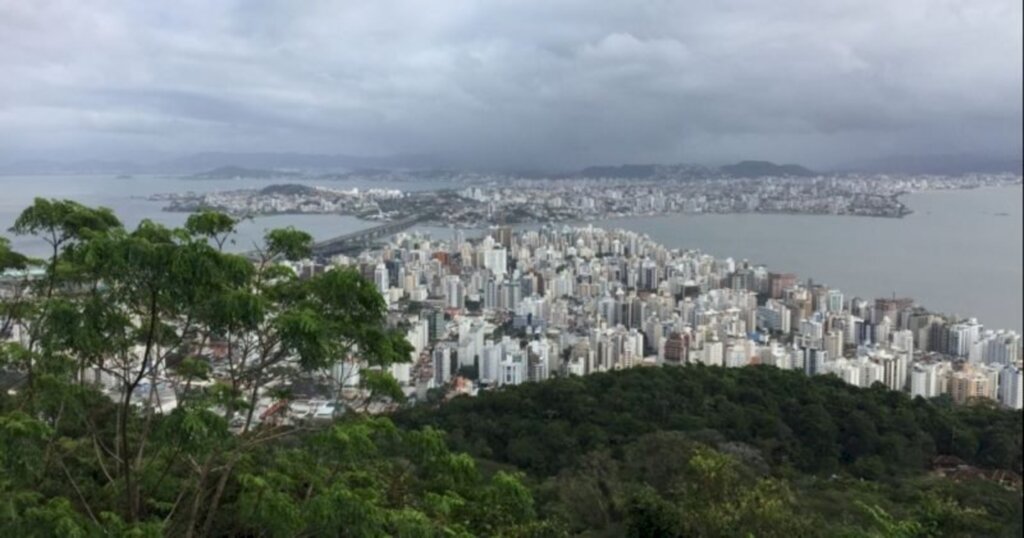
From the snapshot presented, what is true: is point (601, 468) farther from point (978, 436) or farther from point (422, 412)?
point (978, 436)

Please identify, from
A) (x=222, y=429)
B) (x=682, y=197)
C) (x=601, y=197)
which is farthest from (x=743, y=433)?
(x=682, y=197)

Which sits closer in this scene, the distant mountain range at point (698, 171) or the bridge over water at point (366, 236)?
the bridge over water at point (366, 236)

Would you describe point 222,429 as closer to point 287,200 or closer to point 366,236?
point 287,200

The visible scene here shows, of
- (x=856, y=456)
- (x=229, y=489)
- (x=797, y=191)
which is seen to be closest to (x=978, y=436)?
(x=856, y=456)

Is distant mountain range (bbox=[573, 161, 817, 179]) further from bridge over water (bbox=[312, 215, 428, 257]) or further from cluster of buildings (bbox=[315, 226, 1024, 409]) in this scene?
bridge over water (bbox=[312, 215, 428, 257])

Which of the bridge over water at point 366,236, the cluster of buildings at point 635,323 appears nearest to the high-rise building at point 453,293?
the cluster of buildings at point 635,323

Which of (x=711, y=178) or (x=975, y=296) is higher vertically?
(x=711, y=178)

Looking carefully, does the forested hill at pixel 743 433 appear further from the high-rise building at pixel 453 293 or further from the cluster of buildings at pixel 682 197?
the cluster of buildings at pixel 682 197
